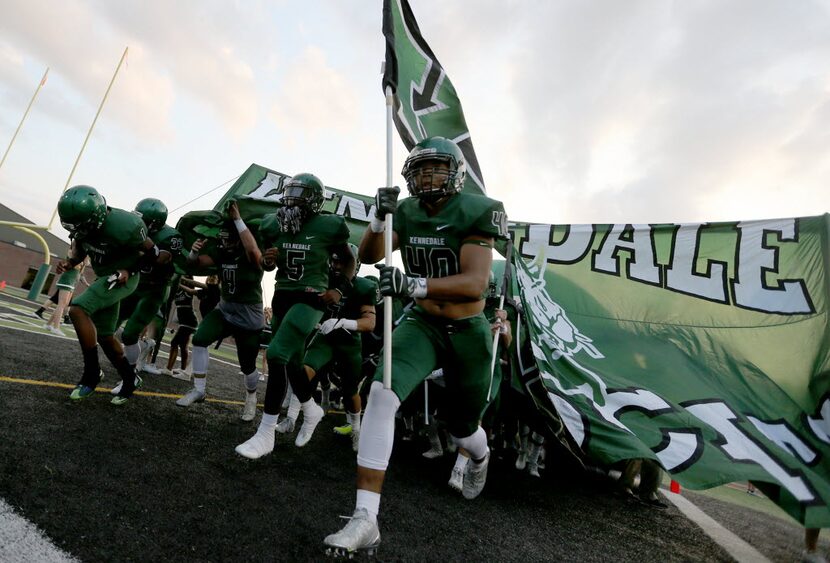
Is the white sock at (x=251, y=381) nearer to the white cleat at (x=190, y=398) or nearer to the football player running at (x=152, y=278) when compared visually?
the white cleat at (x=190, y=398)

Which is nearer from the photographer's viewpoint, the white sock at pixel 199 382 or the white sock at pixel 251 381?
the white sock at pixel 199 382

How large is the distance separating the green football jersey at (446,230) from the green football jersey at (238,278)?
8.88ft

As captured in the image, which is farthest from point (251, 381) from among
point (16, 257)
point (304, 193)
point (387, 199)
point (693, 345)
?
point (16, 257)

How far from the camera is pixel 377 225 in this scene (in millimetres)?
→ 3031

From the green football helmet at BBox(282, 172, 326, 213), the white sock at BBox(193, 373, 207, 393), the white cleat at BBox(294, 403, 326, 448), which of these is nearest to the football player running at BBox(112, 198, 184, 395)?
the white sock at BBox(193, 373, 207, 393)

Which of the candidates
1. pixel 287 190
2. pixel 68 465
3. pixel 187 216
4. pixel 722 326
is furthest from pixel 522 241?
pixel 68 465

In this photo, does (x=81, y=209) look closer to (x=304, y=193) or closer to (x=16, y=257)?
(x=304, y=193)

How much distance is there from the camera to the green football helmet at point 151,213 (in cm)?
601

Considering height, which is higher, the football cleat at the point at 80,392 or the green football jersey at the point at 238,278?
the green football jersey at the point at 238,278

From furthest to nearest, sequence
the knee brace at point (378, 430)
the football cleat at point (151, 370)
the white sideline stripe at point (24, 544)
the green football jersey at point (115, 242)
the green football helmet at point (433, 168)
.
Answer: the football cleat at point (151, 370)
the green football jersey at point (115, 242)
the green football helmet at point (433, 168)
the knee brace at point (378, 430)
the white sideline stripe at point (24, 544)

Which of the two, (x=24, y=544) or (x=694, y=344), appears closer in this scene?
(x=24, y=544)

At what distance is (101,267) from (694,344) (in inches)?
241

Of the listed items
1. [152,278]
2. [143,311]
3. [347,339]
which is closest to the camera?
[347,339]

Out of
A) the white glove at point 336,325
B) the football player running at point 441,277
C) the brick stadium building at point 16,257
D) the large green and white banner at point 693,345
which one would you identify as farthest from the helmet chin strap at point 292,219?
the brick stadium building at point 16,257
